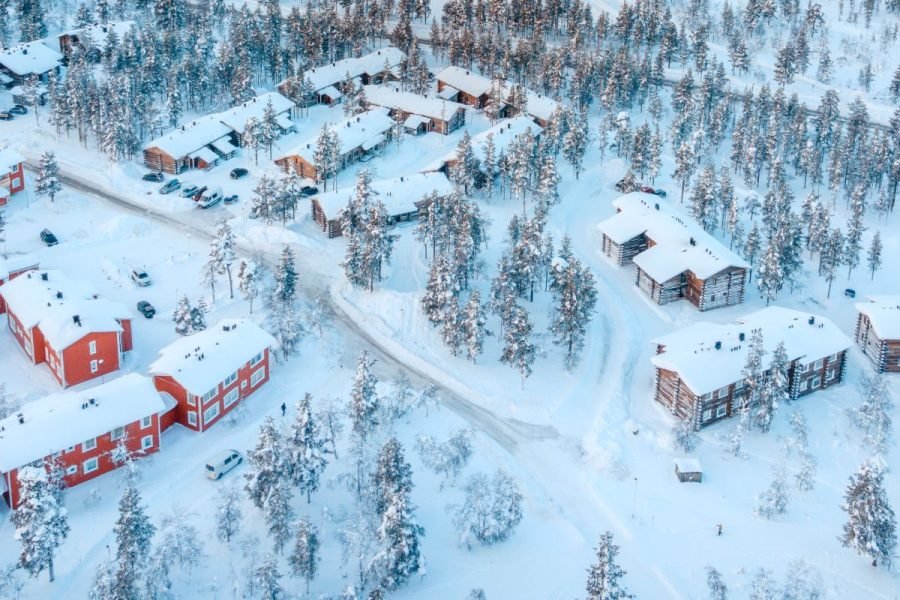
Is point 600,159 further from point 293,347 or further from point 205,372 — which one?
point 205,372

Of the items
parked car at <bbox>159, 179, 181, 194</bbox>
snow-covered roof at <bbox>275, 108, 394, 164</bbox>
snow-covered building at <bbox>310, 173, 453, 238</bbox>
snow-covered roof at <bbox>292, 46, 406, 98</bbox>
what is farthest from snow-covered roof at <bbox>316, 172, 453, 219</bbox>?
snow-covered roof at <bbox>292, 46, 406, 98</bbox>

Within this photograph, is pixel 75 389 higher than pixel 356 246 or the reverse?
the reverse

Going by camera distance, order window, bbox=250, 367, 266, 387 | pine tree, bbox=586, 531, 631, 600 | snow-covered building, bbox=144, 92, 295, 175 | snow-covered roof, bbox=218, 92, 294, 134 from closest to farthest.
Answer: pine tree, bbox=586, 531, 631, 600 → window, bbox=250, 367, 266, 387 → snow-covered building, bbox=144, 92, 295, 175 → snow-covered roof, bbox=218, 92, 294, 134

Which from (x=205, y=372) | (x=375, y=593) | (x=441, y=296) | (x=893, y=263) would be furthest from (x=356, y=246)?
(x=893, y=263)

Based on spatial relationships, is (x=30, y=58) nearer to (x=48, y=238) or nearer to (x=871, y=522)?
(x=48, y=238)

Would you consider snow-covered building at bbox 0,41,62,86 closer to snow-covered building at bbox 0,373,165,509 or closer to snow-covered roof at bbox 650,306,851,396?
snow-covered building at bbox 0,373,165,509

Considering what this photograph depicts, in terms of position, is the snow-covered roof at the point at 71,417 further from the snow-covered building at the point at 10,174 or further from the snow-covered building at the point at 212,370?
the snow-covered building at the point at 10,174
